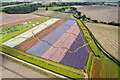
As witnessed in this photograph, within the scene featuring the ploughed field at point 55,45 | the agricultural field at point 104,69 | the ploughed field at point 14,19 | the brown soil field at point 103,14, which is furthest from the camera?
the brown soil field at point 103,14

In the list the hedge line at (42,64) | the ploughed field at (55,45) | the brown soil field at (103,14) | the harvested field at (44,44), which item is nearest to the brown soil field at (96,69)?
the ploughed field at (55,45)

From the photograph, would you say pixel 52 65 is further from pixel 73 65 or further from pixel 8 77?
pixel 8 77

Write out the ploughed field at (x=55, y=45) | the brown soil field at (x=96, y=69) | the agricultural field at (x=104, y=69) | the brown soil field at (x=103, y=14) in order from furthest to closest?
the brown soil field at (x=103, y=14)
the ploughed field at (x=55, y=45)
the brown soil field at (x=96, y=69)
the agricultural field at (x=104, y=69)

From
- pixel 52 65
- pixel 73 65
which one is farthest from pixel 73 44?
pixel 52 65

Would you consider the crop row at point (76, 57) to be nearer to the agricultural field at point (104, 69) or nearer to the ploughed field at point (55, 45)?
the ploughed field at point (55, 45)

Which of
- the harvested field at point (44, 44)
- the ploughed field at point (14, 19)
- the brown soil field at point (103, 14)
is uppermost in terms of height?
the brown soil field at point (103, 14)

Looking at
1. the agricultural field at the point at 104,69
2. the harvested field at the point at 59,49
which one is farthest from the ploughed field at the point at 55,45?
the agricultural field at the point at 104,69

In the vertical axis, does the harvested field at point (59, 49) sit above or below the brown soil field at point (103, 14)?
below

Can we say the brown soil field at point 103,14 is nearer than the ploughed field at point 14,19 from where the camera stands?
No
